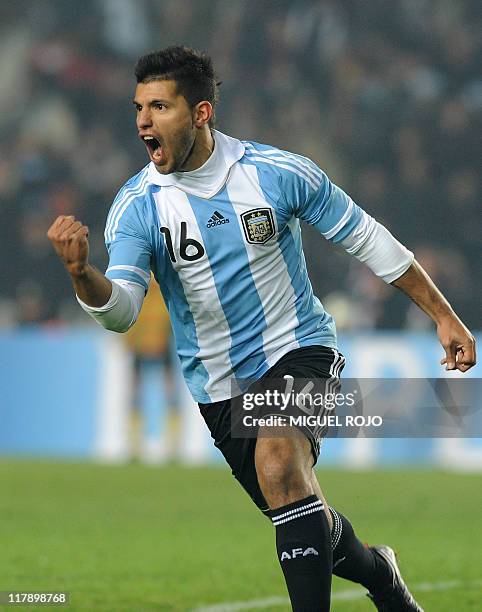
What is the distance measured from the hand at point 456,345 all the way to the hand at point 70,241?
1383mm

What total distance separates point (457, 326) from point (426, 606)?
1.69 m

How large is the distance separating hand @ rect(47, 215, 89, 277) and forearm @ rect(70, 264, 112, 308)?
0.19 ft

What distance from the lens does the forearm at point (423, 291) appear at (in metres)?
4.88

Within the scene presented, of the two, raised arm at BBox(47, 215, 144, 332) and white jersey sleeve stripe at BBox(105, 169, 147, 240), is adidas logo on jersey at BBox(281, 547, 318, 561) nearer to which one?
raised arm at BBox(47, 215, 144, 332)

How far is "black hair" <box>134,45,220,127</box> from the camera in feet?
15.8

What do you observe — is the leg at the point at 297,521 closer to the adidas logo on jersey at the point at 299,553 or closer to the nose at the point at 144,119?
the adidas logo on jersey at the point at 299,553

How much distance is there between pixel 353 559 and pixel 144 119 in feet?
6.14

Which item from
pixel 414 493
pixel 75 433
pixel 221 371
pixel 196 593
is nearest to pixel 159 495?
pixel 414 493

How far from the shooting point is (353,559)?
5211 millimetres

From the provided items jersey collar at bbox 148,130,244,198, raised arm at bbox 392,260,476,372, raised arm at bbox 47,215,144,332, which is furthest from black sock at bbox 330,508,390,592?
jersey collar at bbox 148,130,244,198

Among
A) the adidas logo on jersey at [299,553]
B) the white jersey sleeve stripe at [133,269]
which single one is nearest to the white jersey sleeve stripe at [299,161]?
the white jersey sleeve stripe at [133,269]

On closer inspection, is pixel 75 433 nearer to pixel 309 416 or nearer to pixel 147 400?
pixel 147 400

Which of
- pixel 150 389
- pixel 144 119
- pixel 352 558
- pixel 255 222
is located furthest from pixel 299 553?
pixel 150 389

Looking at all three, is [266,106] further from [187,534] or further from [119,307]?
[119,307]
